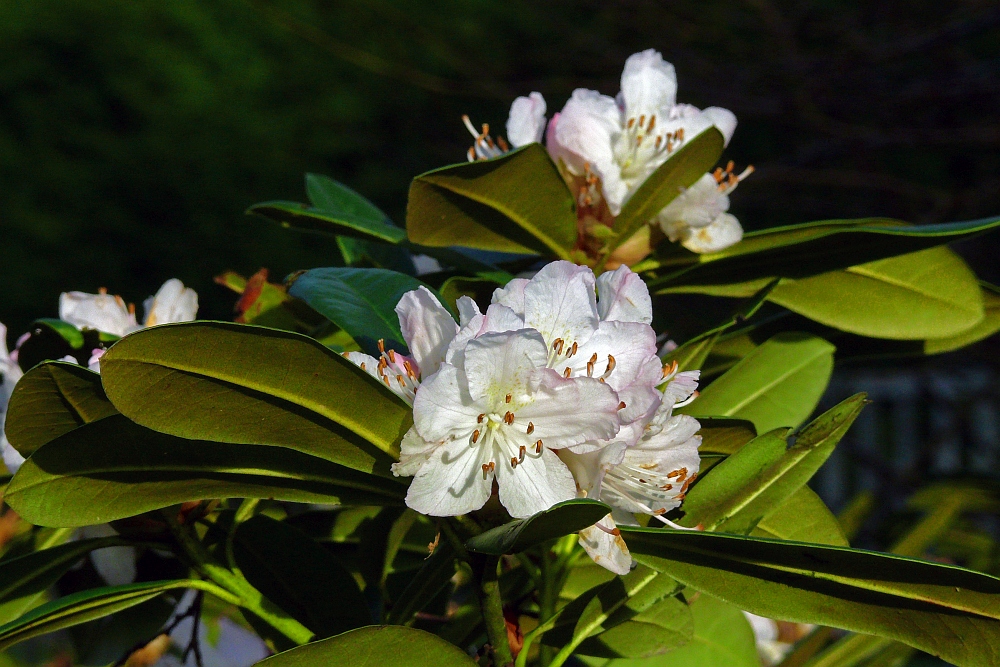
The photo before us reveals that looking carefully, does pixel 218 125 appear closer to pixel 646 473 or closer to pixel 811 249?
pixel 811 249

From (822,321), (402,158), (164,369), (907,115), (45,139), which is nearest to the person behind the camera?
(164,369)

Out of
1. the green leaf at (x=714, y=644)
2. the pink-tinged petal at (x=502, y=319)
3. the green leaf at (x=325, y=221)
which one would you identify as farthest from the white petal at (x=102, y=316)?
the green leaf at (x=714, y=644)

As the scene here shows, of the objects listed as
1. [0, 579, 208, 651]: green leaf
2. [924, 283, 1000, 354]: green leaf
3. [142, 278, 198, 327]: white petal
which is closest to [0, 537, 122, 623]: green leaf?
[0, 579, 208, 651]: green leaf

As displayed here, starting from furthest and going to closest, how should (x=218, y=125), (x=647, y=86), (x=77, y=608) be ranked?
1. (x=218, y=125)
2. (x=647, y=86)
3. (x=77, y=608)

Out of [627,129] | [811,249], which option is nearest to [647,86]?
[627,129]

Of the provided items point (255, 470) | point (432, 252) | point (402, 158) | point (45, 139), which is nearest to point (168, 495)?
point (255, 470)

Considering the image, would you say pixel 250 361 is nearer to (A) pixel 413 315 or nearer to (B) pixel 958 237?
(A) pixel 413 315
